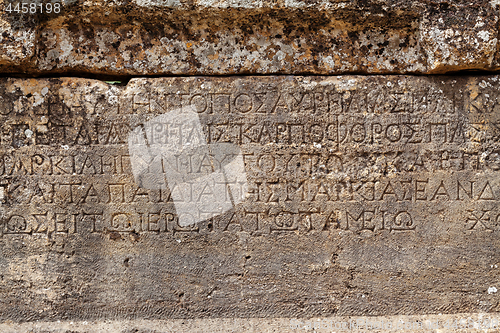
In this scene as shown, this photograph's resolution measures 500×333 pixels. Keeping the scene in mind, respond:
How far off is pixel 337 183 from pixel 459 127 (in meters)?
0.74

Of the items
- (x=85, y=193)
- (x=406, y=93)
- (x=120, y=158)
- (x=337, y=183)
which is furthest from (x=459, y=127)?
(x=85, y=193)

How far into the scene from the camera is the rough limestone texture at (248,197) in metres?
2.06

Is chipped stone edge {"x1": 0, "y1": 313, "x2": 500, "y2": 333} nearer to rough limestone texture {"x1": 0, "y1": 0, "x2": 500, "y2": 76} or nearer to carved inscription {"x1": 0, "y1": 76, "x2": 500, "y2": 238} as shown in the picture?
carved inscription {"x1": 0, "y1": 76, "x2": 500, "y2": 238}

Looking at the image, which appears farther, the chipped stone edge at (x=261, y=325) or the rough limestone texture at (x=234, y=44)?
the chipped stone edge at (x=261, y=325)

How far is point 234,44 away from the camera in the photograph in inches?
80.8

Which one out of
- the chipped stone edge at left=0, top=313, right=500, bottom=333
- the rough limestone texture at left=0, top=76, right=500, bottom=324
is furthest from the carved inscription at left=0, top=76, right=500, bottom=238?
the chipped stone edge at left=0, top=313, right=500, bottom=333

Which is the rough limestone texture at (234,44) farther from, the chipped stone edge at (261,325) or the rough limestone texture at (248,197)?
the chipped stone edge at (261,325)

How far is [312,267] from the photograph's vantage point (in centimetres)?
211

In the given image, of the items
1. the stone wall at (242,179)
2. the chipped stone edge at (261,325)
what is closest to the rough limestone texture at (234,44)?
the stone wall at (242,179)

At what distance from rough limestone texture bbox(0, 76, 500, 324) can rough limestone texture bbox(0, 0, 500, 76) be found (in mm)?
83

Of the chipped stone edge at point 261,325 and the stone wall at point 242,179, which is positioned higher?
the stone wall at point 242,179

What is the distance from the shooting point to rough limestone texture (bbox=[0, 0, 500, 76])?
6.47 ft

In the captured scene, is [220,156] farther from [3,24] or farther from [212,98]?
[3,24]

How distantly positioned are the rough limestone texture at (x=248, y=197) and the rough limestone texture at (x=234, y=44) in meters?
0.08
